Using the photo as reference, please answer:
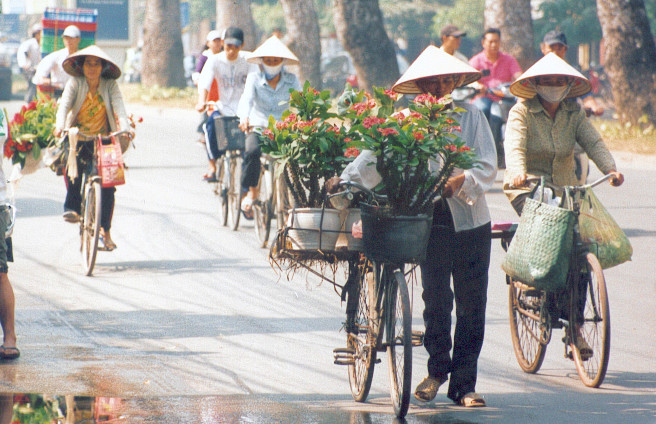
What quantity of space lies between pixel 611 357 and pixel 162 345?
295cm

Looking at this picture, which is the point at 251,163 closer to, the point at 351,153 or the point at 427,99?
the point at 351,153

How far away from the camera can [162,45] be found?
95.2 feet

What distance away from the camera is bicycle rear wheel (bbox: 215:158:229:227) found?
11.3m

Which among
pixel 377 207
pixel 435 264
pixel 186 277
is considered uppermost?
pixel 377 207

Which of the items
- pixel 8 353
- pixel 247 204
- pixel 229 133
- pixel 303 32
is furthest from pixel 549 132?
pixel 303 32

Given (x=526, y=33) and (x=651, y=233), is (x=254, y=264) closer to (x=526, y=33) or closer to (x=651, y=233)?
(x=651, y=233)

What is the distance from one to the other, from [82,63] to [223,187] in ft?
8.57

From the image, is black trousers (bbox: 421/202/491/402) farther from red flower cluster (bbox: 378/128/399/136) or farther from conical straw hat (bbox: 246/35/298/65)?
conical straw hat (bbox: 246/35/298/65)

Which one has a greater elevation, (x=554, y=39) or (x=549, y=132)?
(x=554, y=39)

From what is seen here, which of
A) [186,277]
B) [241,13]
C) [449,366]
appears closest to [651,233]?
[186,277]

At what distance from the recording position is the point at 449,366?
→ 5484mm

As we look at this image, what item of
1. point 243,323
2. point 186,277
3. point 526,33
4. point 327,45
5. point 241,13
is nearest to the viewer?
point 243,323

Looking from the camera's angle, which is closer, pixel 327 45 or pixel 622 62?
pixel 622 62

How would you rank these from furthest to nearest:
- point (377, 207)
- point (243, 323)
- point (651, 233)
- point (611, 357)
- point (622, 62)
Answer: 1. point (622, 62)
2. point (651, 233)
3. point (243, 323)
4. point (611, 357)
5. point (377, 207)
